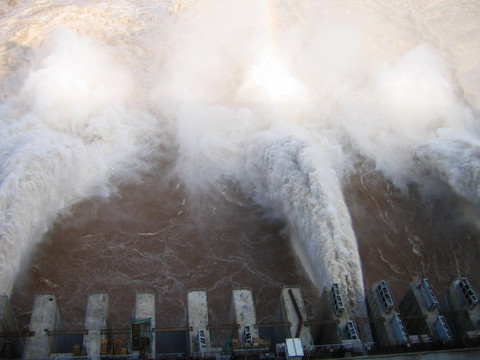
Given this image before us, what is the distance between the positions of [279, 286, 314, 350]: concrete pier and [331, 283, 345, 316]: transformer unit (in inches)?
46.4

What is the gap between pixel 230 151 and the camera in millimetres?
29828

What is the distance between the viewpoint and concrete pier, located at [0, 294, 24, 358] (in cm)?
1637

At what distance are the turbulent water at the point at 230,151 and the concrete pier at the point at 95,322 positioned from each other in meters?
3.91

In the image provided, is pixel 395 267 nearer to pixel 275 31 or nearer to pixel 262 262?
pixel 262 262

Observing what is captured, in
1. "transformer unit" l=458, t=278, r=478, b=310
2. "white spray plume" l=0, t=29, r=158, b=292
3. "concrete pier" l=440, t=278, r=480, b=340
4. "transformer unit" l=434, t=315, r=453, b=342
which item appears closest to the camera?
"transformer unit" l=434, t=315, r=453, b=342

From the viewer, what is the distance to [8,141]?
92.5 feet

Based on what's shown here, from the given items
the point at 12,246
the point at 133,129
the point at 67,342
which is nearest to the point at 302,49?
the point at 133,129

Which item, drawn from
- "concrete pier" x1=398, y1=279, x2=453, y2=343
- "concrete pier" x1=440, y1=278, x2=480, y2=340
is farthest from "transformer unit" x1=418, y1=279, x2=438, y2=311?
"concrete pier" x1=440, y1=278, x2=480, y2=340

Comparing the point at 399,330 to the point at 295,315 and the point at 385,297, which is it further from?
the point at 295,315

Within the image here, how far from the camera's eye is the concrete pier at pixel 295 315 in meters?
17.2

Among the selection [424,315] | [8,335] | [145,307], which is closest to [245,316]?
[145,307]

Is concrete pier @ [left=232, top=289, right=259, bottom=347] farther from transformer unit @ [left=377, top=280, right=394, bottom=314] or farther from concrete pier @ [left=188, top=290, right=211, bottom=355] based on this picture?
transformer unit @ [left=377, top=280, right=394, bottom=314]

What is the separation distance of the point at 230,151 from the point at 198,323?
1418 cm

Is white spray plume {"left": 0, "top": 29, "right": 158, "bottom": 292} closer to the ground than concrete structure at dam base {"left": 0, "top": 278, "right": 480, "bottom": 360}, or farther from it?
farther from it
